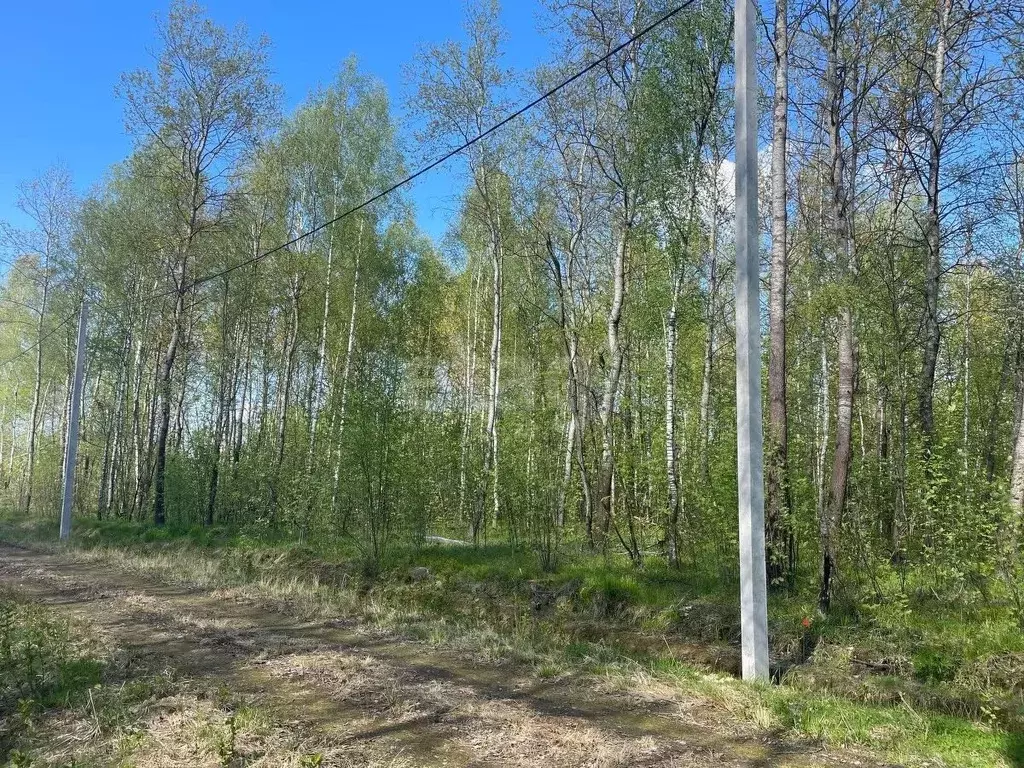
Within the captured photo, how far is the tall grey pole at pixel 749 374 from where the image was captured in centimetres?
591

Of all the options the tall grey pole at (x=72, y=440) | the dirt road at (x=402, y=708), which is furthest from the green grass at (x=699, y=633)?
the tall grey pole at (x=72, y=440)

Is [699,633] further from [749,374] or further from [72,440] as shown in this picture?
[72,440]

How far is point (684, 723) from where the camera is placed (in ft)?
16.3

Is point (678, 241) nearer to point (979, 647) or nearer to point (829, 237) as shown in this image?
point (829, 237)

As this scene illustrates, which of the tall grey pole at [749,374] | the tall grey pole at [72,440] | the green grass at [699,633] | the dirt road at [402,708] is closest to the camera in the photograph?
the dirt road at [402,708]

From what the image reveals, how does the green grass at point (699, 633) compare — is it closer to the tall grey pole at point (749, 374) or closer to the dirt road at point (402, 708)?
the dirt road at point (402, 708)

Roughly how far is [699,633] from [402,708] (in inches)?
191

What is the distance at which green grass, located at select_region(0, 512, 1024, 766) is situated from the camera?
5.12 metres

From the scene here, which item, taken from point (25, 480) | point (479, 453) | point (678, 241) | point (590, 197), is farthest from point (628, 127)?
point (25, 480)

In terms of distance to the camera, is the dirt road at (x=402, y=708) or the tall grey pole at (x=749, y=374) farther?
the tall grey pole at (x=749, y=374)

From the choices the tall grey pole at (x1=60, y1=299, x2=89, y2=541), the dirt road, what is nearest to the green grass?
the dirt road

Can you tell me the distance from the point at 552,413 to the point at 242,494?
33.4 feet

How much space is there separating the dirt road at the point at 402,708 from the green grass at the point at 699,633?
1.27 feet

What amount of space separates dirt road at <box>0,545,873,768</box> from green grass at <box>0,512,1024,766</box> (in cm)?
39
